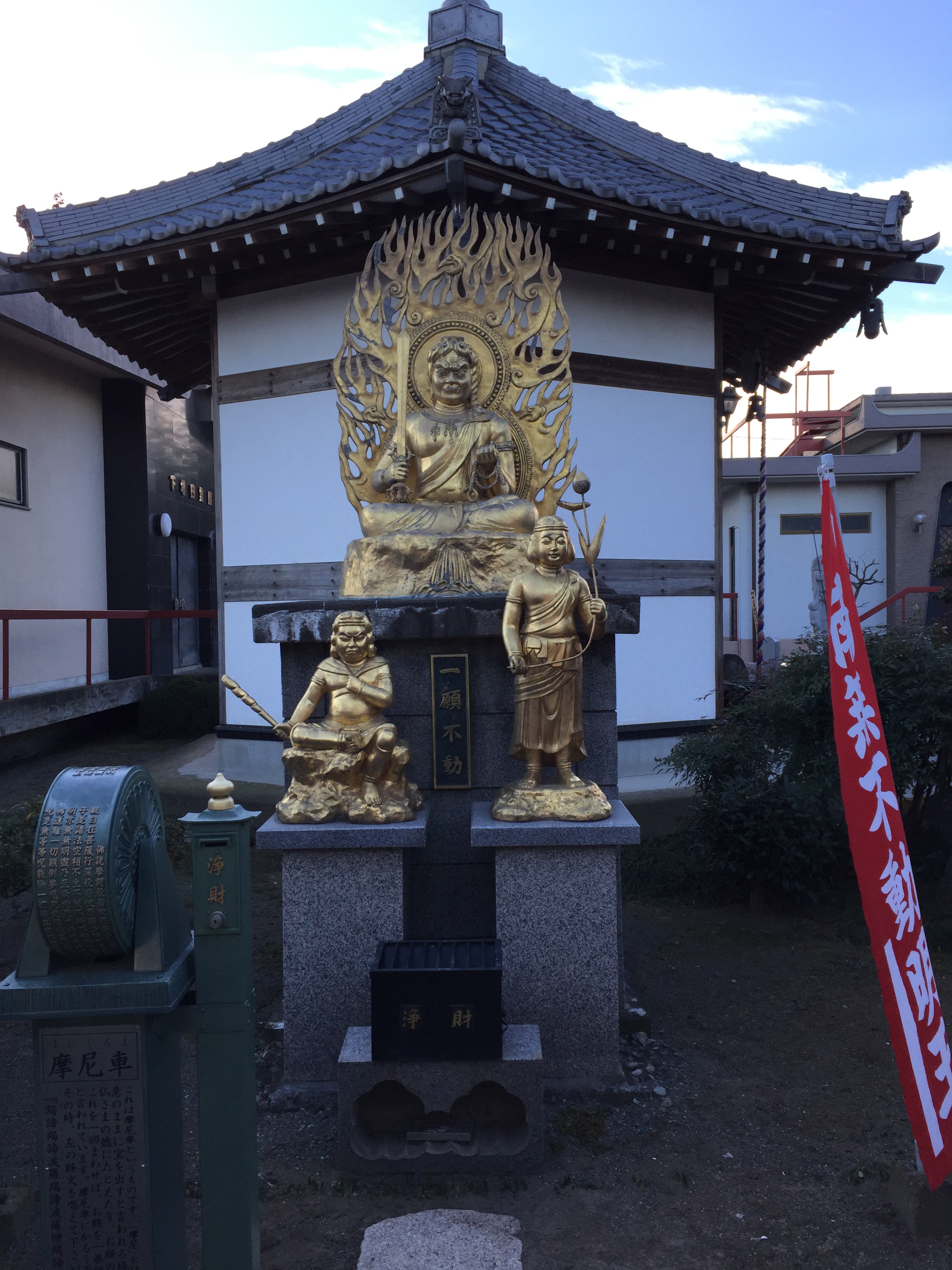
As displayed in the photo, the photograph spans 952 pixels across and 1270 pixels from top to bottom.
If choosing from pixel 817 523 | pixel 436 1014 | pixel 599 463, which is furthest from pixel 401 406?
pixel 817 523

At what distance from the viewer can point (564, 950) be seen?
4.23 m

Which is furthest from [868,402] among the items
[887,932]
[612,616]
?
[887,932]

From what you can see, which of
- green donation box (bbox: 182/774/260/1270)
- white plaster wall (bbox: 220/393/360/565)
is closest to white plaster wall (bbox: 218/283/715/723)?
white plaster wall (bbox: 220/393/360/565)

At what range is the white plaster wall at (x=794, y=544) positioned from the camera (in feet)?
63.2

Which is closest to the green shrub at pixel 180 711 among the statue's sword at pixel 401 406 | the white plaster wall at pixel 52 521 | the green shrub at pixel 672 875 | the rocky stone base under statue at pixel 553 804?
the white plaster wall at pixel 52 521

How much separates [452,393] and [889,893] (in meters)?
3.76

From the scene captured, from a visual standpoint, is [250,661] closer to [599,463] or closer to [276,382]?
[276,382]

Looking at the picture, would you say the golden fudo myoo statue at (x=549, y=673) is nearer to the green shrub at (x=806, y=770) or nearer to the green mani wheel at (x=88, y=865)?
the green mani wheel at (x=88, y=865)

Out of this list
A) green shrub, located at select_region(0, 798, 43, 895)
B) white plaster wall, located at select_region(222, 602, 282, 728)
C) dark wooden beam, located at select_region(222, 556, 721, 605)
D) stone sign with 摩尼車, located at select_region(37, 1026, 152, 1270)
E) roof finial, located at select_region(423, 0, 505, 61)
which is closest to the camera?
stone sign with 摩尼車, located at select_region(37, 1026, 152, 1270)

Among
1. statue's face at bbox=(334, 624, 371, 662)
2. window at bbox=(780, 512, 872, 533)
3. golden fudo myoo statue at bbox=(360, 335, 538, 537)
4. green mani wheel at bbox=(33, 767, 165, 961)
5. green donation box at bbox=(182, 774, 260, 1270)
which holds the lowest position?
green donation box at bbox=(182, 774, 260, 1270)

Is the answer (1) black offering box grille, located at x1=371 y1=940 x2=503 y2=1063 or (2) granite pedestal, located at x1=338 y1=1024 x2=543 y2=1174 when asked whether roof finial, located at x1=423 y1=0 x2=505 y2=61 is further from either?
(2) granite pedestal, located at x1=338 y1=1024 x2=543 y2=1174

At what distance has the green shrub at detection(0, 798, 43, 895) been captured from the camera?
5723 mm

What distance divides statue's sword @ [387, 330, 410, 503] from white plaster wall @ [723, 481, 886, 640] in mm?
14835

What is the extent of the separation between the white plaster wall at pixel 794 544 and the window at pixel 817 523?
0.06 meters
